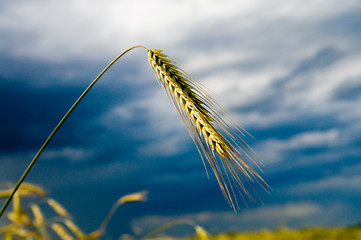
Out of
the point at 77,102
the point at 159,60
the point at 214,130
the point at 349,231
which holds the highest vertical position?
the point at 159,60

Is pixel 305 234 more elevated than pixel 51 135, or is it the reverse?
pixel 51 135

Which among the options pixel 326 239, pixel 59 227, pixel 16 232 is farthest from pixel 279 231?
pixel 16 232

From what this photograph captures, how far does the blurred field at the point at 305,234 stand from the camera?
645cm

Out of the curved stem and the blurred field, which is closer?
the curved stem

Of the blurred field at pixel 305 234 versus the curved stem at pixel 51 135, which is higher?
the curved stem at pixel 51 135

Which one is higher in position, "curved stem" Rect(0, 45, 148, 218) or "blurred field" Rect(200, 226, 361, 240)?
"curved stem" Rect(0, 45, 148, 218)

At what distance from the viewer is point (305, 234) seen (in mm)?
6828

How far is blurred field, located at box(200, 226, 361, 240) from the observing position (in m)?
6.45

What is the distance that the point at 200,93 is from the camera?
2.00 m

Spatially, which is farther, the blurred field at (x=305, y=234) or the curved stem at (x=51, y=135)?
the blurred field at (x=305, y=234)

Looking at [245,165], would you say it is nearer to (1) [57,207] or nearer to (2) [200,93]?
(2) [200,93]

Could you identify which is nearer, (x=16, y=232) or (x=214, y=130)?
(x=214, y=130)

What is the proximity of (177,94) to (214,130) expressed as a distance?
345mm

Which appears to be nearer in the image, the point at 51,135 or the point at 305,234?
the point at 51,135
